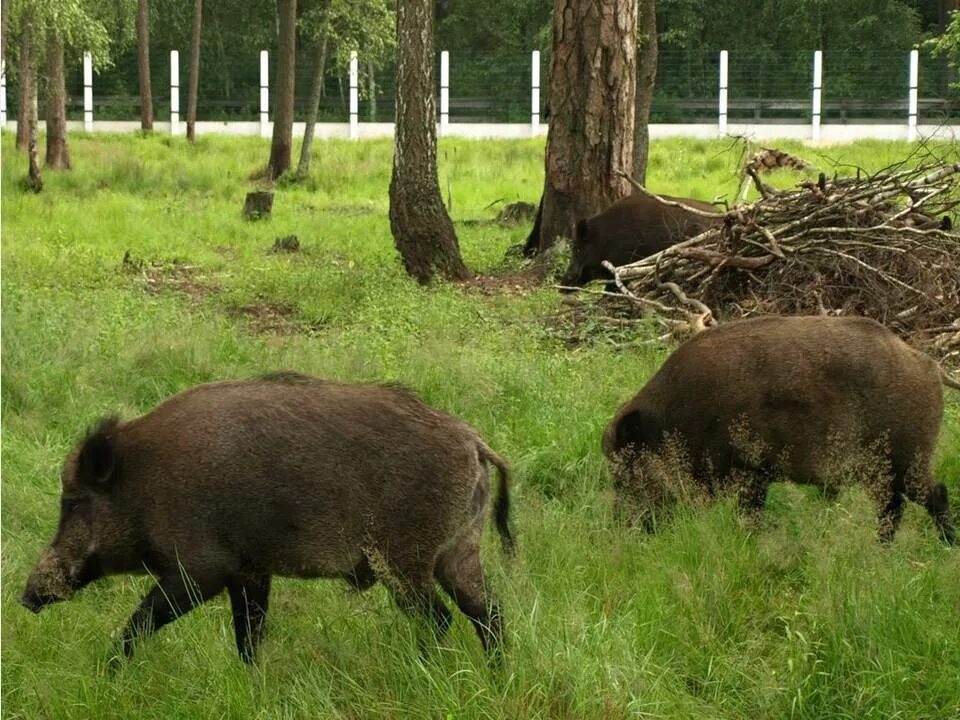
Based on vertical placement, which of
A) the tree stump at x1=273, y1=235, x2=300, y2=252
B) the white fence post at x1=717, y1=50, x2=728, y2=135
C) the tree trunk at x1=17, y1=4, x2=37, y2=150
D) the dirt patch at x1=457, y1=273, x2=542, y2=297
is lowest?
the dirt patch at x1=457, y1=273, x2=542, y2=297

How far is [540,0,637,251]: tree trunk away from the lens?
1223 cm

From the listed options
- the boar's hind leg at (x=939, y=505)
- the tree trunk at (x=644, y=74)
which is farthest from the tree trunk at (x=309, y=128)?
the boar's hind leg at (x=939, y=505)

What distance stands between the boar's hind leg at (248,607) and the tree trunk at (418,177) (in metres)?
7.52

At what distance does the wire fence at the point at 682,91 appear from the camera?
3384 cm

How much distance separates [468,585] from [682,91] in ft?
108

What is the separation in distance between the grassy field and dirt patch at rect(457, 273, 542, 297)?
2.2 inches

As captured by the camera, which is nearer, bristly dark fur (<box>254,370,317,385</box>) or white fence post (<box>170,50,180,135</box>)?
bristly dark fur (<box>254,370,317,385</box>)

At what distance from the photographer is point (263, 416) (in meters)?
4.45

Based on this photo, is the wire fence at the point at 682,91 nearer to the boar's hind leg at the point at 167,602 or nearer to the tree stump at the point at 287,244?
the tree stump at the point at 287,244

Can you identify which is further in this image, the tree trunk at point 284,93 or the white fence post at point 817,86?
the white fence post at point 817,86

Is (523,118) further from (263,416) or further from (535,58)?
(263,416)

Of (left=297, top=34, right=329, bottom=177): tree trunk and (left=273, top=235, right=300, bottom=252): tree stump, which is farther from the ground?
(left=297, top=34, right=329, bottom=177): tree trunk

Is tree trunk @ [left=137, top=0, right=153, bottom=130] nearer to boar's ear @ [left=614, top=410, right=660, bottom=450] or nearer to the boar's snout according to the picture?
boar's ear @ [left=614, top=410, right=660, bottom=450]

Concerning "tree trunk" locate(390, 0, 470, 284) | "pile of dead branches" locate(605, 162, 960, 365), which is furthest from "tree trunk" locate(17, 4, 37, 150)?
"pile of dead branches" locate(605, 162, 960, 365)
